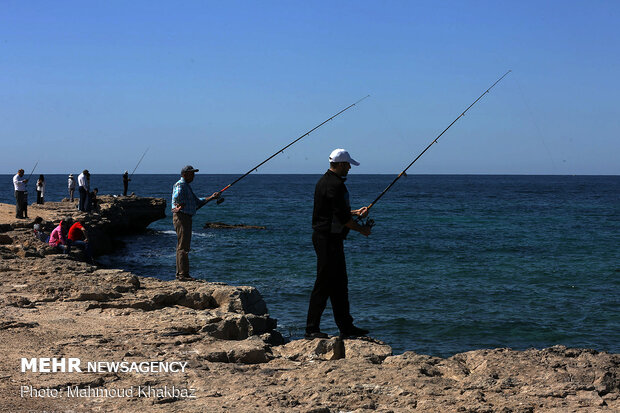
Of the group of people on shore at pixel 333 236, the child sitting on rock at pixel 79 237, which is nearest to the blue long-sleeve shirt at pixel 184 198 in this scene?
the group of people on shore at pixel 333 236

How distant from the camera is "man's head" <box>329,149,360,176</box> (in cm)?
577

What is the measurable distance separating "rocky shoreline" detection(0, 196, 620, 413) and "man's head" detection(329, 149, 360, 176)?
1.52m

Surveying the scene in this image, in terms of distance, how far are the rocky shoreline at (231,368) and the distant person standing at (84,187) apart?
13442mm

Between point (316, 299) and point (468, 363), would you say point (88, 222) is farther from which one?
point (468, 363)

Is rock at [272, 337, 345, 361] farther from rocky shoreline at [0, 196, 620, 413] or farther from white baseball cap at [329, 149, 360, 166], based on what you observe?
white baseball cap at [329, 149, 360, 166]

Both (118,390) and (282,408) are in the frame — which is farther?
(118,390)

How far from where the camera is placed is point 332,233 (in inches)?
225

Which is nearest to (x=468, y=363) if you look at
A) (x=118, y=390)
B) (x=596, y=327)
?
(x=118, y=390)

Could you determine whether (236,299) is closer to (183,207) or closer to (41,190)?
(183,207)

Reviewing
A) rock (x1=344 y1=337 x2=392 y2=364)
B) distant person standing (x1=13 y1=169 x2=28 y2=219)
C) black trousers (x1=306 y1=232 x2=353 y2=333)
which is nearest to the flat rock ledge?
distant person standing (x1=13 y1=169 x2=28 y2=219)

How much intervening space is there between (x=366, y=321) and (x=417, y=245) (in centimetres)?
1329

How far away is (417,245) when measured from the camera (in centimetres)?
2489

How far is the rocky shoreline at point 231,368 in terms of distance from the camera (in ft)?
13.6

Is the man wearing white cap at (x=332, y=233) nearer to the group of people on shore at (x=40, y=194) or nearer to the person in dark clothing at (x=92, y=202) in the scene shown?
the group of people on shore at (x=40, y=194)
